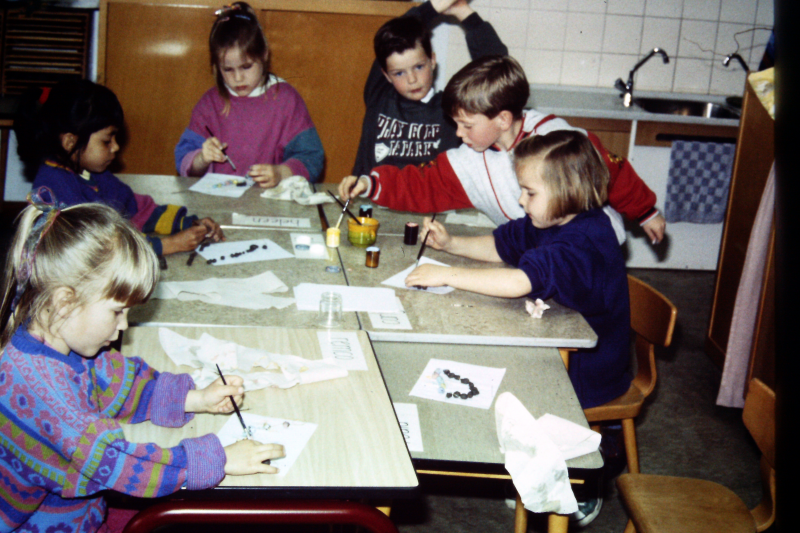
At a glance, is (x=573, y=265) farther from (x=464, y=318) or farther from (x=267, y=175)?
(x=267, y=175)

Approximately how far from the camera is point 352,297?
1.80m

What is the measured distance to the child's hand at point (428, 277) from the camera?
6.02ft

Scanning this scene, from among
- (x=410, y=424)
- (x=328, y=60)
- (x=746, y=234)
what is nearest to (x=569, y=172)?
(x=410, y=424)

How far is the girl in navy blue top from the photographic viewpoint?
177 centimetres

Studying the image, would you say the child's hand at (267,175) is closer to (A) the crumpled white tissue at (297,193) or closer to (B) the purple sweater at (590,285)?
(A) the crumpled white tissue at (297,193)

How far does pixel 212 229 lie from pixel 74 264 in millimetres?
1011

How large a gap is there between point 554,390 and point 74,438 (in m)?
0.93

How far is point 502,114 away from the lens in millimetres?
2268

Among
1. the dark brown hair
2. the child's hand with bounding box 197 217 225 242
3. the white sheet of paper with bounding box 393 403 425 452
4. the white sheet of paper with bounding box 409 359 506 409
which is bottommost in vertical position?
the white sheet of paper with bounding box 393 403 425 452

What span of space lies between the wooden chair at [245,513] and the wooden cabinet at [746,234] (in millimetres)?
1948

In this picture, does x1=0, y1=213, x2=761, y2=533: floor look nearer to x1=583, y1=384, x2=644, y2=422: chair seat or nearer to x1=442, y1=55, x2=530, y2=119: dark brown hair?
x1=583, y1=384, x2=644, y2=422: chair seat

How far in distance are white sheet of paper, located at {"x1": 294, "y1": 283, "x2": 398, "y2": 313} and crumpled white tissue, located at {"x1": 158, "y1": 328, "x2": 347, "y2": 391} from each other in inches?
11.5

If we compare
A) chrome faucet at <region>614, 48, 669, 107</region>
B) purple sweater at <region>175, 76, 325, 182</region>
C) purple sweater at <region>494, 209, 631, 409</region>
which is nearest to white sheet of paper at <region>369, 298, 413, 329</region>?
purple sweater at <region>494, 209, 631, 409</region>

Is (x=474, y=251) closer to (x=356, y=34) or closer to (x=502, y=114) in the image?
(x=502, y=114)
